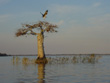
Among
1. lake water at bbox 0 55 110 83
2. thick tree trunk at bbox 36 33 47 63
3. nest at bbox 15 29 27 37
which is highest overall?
nest at bbox 15 29 27 37

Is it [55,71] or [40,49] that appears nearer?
[55,71]

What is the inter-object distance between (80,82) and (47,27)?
2089 cm

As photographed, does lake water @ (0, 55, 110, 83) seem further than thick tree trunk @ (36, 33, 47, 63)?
No

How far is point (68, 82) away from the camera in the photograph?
1474cm

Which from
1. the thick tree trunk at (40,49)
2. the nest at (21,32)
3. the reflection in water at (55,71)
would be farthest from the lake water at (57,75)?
the nest at (21,32)

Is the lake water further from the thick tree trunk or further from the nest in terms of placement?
the nest

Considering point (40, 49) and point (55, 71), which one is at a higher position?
point (40, 49)

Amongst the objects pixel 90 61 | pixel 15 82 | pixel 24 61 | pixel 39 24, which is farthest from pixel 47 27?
pixel 15 82

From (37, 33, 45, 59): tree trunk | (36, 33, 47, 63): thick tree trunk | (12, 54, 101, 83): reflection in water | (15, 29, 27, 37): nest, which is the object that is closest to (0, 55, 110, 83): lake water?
(12, 54, 101, 83): reflection in water

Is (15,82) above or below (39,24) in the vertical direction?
below

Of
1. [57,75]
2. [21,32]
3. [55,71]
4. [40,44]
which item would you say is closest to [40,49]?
A: [40,44]

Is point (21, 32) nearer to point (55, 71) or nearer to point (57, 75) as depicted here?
point (55, 71)

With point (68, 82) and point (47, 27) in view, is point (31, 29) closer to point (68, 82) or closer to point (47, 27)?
point (47, 27)

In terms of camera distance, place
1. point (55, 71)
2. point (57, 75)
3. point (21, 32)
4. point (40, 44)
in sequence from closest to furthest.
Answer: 1. point (57, 75)
2. point (55, 71)
3. point (21, 32)
4. point (40, 44)
